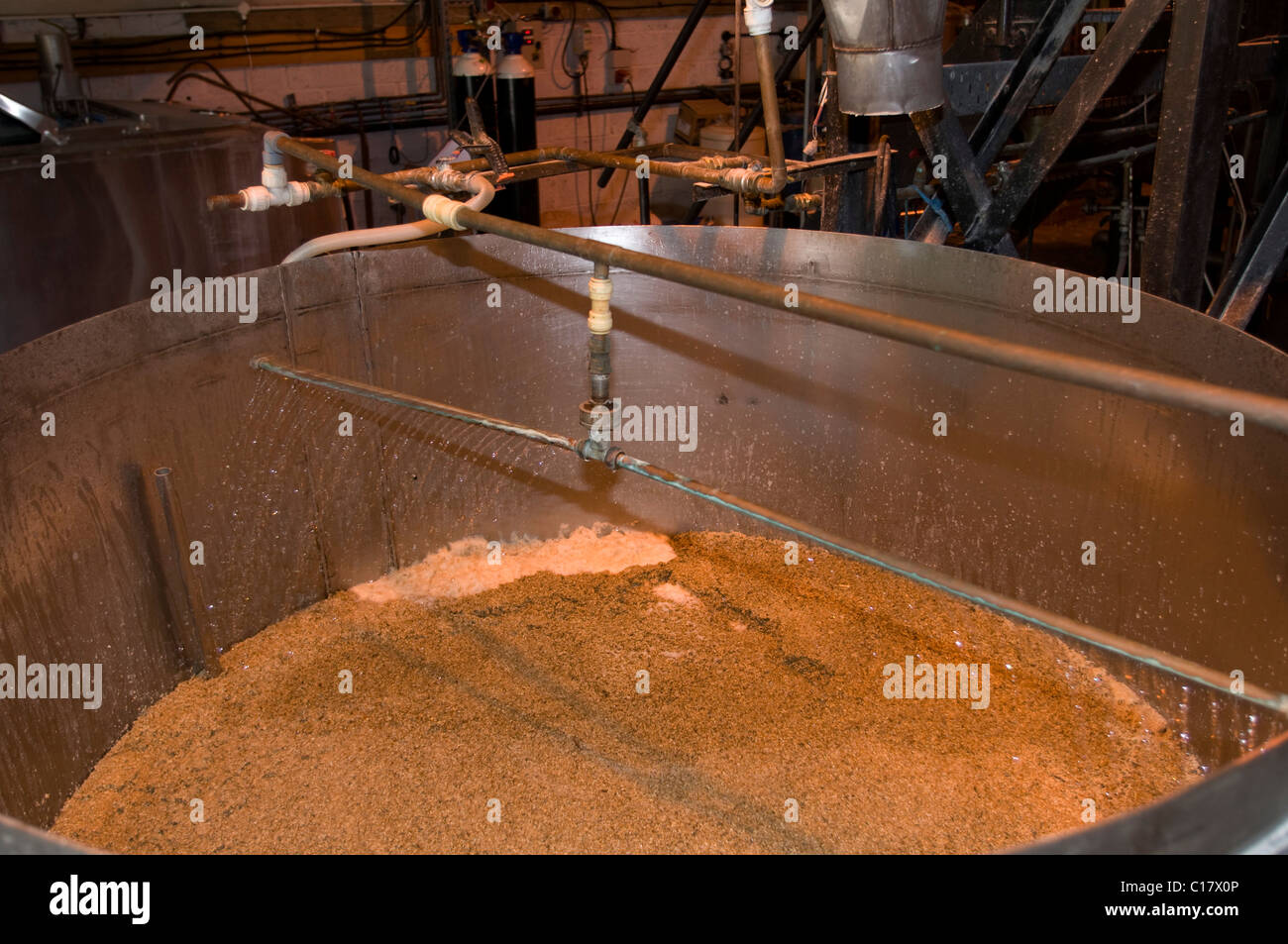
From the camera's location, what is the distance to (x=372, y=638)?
1989 millimetres

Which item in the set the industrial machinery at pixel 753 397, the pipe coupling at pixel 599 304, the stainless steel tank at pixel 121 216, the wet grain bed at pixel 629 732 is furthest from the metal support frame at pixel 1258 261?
the stainless steel tank at pixel 121 216

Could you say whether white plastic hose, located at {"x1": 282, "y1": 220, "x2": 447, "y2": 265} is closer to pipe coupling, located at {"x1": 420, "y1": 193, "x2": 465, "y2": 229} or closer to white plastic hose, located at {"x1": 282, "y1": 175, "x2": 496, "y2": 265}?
white plastic hose, located at {"x1": 282, "y1": 175, "x2": 496, "y2": 265}

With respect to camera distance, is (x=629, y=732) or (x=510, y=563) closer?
(x=629, y=732)

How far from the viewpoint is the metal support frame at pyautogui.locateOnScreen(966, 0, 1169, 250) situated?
173 cm

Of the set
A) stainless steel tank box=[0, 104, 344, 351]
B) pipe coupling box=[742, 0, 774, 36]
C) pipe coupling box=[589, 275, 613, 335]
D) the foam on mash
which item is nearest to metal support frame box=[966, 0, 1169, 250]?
pipe coupling box=[742, 0, 774, 36]

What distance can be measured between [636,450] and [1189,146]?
1.21 m

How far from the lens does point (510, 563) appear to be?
88.4 inches

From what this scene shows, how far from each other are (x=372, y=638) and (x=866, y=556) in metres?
1.16

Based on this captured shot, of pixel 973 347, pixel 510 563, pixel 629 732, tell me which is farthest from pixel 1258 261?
pixel 510 563

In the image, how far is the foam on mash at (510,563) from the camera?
84.8 inches

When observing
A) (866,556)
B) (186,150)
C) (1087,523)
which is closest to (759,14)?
(866,556)

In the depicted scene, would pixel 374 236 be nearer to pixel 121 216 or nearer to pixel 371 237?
pixel 371 237

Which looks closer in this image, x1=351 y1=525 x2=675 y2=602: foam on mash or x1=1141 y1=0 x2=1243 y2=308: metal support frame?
x1=1141 y1=0 x2=1243 y2=308: metal support frame
